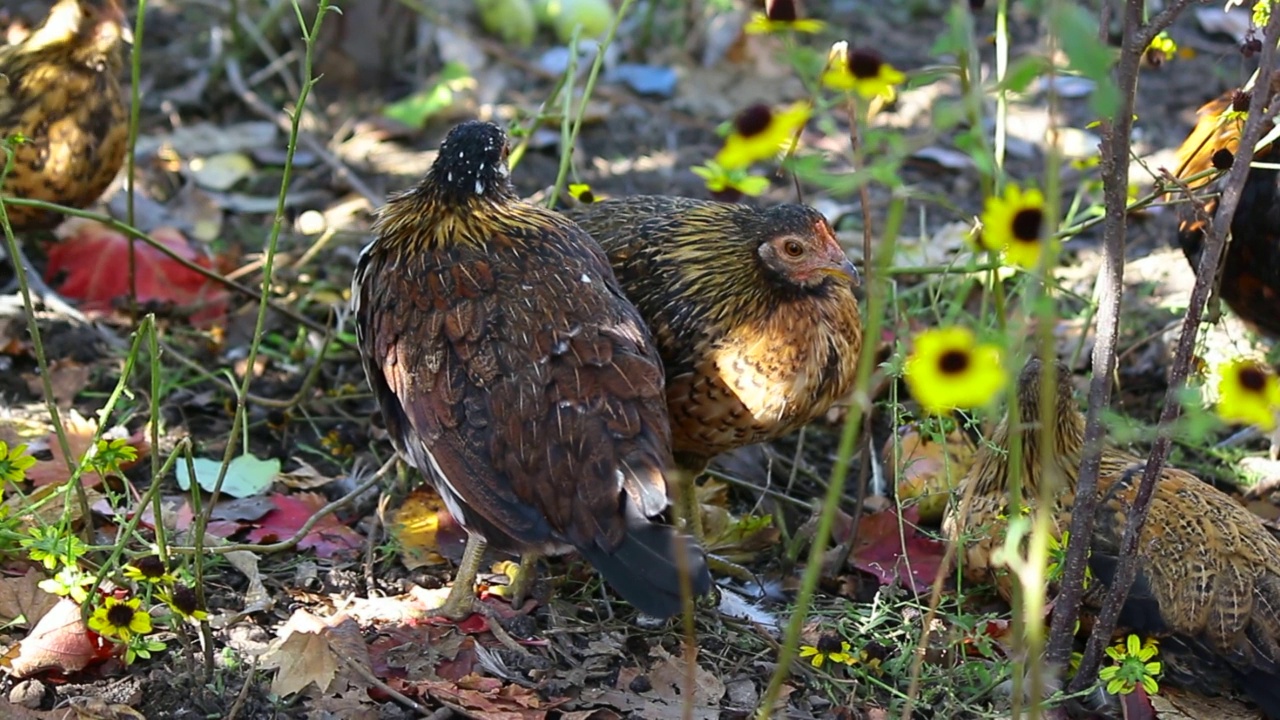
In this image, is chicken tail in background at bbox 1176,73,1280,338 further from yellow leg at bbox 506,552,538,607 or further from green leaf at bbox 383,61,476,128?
green leaf at bbox 383,61,476,128

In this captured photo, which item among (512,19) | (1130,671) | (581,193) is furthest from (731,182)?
(512,19)

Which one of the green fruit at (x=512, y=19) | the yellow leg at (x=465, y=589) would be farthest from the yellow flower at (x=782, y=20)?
the green fruit at (x=512, y=19)

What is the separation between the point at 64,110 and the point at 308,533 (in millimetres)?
1861

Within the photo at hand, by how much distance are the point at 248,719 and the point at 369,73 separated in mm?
4121

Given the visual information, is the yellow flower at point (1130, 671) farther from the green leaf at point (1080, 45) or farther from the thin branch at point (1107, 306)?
the green leaf at point (1080, 45)

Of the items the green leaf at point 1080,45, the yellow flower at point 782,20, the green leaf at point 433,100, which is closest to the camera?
the green leaf at point 1080,45

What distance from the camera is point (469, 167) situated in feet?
10.8

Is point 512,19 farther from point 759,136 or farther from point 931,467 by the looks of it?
point 759,136

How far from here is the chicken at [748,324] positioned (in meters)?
3.27

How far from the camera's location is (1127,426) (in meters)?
2.18

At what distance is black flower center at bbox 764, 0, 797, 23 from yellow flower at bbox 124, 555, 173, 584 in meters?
1.53

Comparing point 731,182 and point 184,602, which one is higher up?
point 731,182

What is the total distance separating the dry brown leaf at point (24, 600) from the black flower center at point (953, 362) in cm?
202

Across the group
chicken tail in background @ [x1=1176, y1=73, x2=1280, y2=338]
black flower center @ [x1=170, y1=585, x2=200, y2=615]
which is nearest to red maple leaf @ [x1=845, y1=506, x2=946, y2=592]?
chicken tail in background @ [x1=1176, y1=73, x2=1280, y2=338]
